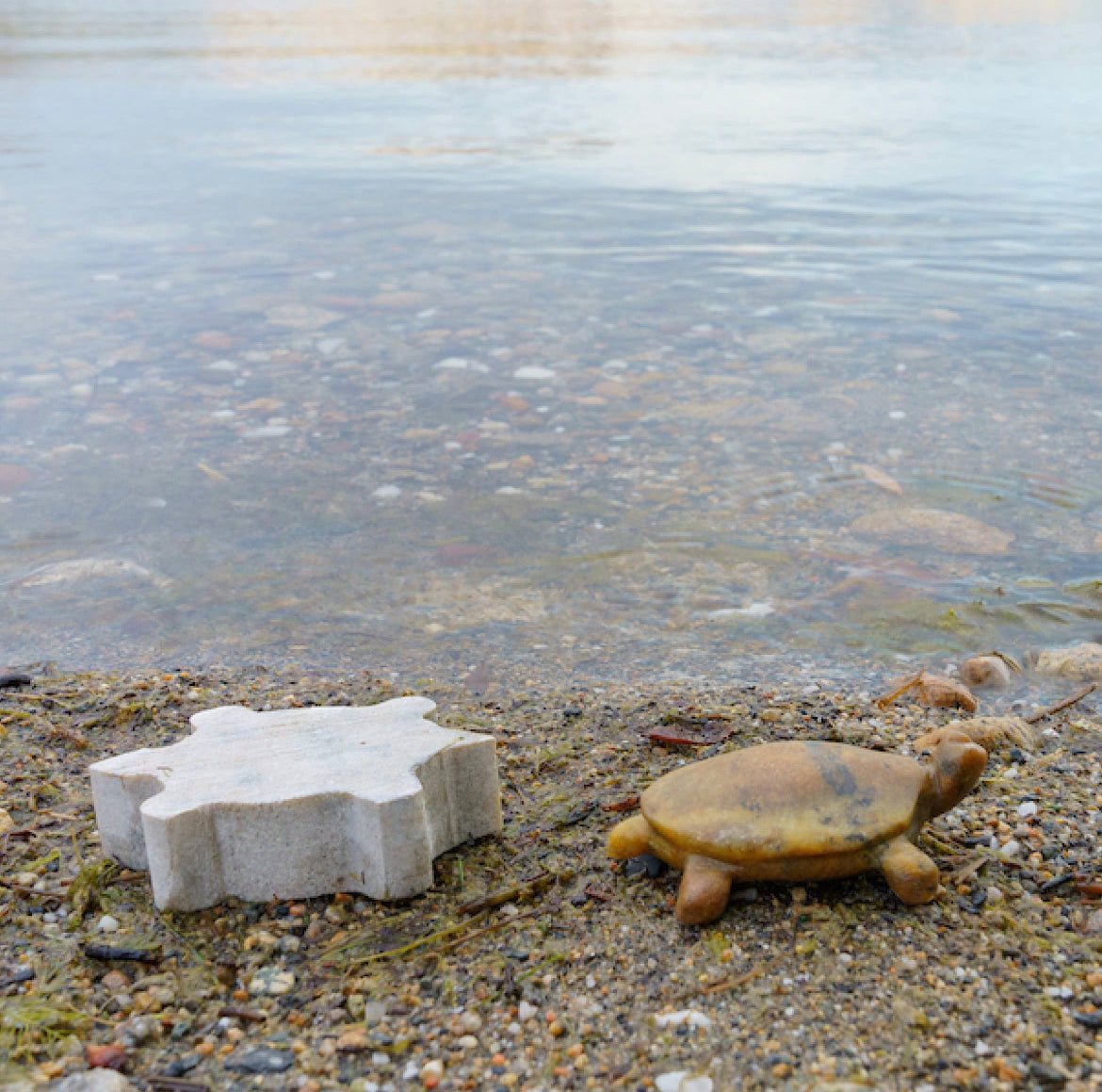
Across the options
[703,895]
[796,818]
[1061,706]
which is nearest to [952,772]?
[796,818]

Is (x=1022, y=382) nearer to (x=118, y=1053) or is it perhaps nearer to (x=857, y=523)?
(x=857, y=523)

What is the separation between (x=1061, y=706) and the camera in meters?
3.26

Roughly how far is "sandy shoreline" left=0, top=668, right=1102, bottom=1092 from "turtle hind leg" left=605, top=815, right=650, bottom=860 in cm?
6

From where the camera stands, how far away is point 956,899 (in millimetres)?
2244

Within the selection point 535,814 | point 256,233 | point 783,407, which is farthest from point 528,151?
point 535,814

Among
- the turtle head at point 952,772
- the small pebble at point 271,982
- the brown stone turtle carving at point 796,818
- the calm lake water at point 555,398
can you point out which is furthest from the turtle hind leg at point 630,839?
the calm lake water at point 555,398

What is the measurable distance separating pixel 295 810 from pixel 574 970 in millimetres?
673

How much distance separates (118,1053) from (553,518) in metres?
3.23

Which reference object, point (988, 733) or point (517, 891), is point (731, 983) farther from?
point (988, 733)

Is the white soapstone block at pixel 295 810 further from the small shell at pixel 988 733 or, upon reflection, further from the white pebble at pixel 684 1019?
the small shell at pixel 988 733

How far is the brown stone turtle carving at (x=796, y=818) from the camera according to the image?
2.21 metres

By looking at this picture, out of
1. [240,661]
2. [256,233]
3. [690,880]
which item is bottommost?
[240,661]

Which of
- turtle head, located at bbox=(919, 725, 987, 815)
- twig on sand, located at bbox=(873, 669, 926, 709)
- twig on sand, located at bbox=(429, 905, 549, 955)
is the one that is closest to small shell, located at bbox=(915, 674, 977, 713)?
twig on sand, located at bbox=(873, 669, 926, 709)

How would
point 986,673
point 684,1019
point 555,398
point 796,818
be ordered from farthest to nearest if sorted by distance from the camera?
point 555,398 < point 986,673 < point 796,818 < point 684,1019
